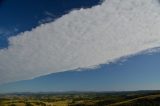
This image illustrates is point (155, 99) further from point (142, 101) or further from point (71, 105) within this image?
point (71, 105)

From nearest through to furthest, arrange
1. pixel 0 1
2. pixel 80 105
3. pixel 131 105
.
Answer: pixel 0 1 → pixel 131 105 → pixel 80 105

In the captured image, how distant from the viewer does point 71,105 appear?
4972 centimetres

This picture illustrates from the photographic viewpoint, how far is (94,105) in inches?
1956

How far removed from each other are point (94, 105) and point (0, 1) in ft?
153

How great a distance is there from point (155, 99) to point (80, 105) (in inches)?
490

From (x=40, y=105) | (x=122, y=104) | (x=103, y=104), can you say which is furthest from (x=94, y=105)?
(x=40, y=105)

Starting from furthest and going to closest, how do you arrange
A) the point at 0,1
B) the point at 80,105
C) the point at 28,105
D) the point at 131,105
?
the point at 80,105, the point at 131,105, the point at 28,105, the point at 0,1

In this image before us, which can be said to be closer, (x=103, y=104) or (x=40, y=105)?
(x=40, y=105)

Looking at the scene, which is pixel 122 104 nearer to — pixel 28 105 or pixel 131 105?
pixel 131 105

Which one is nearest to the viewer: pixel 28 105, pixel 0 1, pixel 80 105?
pixel 0 1

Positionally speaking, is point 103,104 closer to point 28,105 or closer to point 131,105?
point 131,105

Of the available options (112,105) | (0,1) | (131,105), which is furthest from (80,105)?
(0,1)

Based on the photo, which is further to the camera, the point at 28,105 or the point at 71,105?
the point at 71,105

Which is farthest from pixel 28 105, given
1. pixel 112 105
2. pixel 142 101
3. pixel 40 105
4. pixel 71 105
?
pixel 142 101
